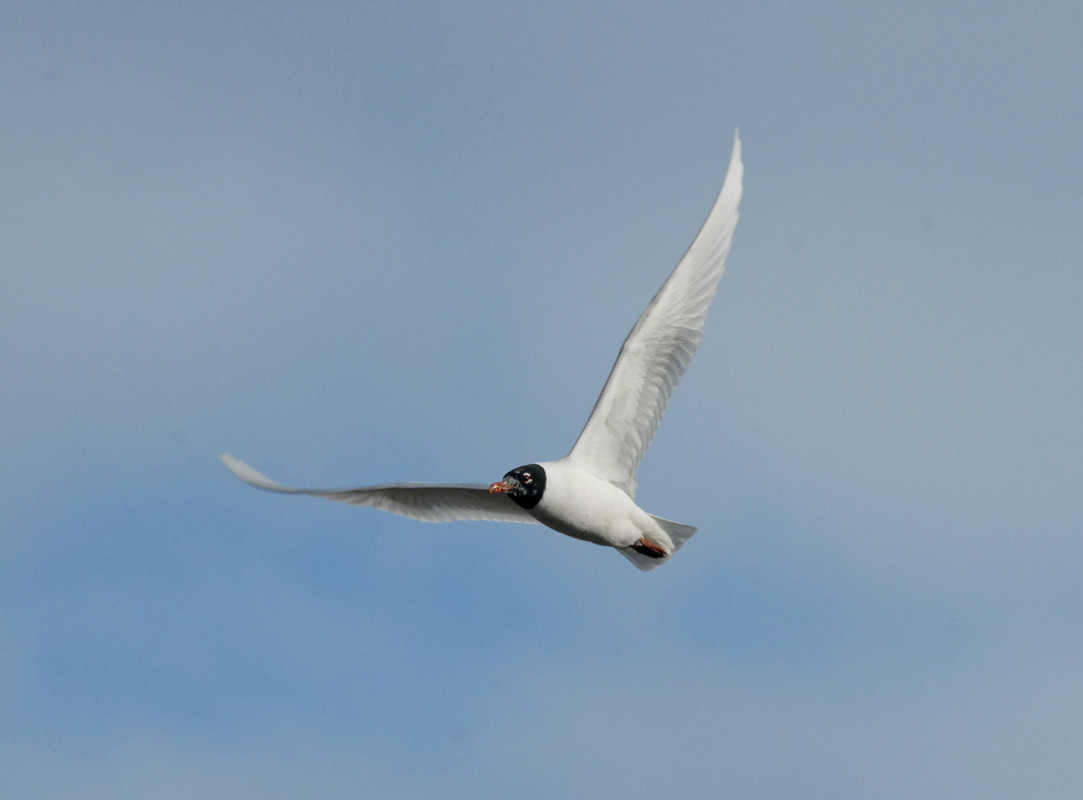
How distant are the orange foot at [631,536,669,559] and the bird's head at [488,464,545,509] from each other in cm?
191

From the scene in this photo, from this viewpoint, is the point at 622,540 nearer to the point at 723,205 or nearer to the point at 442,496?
the point at 442,496

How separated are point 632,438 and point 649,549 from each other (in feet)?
5.19

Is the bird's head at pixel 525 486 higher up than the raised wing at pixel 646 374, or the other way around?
the raised wing at pixel 646 374

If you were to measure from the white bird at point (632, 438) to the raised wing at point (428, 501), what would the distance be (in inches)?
8.4

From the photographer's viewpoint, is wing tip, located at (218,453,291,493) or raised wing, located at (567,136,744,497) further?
wing tip, located at (218,453,291,493)

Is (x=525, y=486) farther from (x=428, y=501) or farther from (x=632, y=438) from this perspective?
(x=428, y=501)

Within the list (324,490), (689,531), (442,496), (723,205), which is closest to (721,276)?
(723,205)

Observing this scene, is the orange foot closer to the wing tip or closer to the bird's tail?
the bird's tail

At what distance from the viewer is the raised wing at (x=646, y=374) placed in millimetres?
21000

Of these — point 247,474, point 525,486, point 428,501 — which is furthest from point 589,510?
point 247,474

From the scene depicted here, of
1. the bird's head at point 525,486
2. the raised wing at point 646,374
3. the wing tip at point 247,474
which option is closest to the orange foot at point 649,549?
the raised wing at point 646,374

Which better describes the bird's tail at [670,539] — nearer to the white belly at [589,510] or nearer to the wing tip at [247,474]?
the white belly at [589,510]

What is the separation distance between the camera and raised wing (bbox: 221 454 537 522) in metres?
22.5

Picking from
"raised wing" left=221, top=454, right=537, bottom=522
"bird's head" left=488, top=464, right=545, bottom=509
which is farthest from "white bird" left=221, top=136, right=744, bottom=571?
"raised wing" left=221, top=454, right=537, bottom=522
